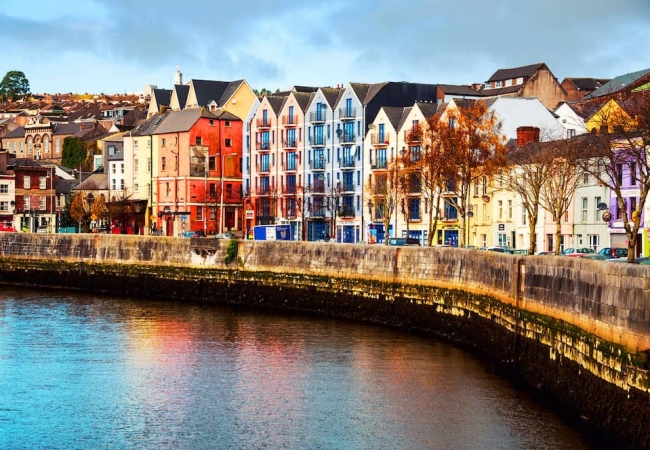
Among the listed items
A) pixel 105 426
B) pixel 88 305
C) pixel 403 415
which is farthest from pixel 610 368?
pixel 88 305

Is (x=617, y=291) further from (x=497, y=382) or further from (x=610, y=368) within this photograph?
(x=497, y=382)

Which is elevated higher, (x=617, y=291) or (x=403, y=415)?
(x=617, y=291)

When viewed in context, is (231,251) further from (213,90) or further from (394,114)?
(213,90)

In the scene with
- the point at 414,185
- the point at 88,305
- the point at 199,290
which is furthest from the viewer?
the point at 414,185

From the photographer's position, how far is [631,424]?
26266 mm

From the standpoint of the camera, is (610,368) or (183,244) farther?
(183,244)

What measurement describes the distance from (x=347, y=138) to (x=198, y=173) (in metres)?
19.3

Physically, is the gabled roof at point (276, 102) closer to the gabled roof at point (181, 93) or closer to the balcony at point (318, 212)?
the balcony at point (318, 212)

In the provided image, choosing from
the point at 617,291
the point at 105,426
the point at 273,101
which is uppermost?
the point at 273,101

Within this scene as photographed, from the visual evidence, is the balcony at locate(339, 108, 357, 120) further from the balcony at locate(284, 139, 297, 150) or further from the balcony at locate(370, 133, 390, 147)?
the balcony at locate(284, 139, 297, 150)

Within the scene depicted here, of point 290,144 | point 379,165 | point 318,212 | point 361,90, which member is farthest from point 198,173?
point 379,165

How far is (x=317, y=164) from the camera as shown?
118312 mm

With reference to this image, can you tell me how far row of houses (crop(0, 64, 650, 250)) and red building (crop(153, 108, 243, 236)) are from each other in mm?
121

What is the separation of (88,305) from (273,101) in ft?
191
